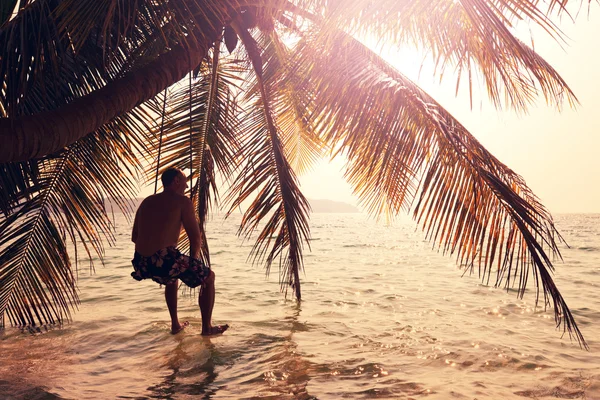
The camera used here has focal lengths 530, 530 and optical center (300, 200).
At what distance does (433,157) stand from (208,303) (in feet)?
9.29

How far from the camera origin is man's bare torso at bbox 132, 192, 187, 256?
5031mm

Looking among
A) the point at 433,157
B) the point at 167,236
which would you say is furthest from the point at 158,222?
the point at 433,157

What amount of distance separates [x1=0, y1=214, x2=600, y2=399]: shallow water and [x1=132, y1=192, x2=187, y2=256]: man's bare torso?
3.56ft

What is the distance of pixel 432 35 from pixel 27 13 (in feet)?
10.7

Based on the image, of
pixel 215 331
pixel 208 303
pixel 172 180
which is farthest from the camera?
pixel 215 331

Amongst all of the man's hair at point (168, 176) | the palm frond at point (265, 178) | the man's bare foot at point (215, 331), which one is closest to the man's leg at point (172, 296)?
the man's bare foot at point (215, 331)

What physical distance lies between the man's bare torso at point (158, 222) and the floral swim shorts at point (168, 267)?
64 millimetres

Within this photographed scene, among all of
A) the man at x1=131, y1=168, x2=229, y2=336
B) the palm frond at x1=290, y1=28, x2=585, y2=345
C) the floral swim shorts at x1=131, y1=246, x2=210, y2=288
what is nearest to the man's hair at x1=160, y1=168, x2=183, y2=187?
the man at x1=131, y1=168, x2=229, y2=336

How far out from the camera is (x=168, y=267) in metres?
5.02

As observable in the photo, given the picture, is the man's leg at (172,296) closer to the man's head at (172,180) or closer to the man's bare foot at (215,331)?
the man's bare foot at (215,331)

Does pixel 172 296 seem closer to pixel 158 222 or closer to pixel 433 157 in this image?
pixel 158 222

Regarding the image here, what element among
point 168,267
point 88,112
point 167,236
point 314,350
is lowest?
point 314,350

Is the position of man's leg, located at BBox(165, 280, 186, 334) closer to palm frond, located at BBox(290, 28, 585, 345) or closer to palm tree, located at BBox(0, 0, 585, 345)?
palm tree, located at BBox(0, 0, 585, 345)

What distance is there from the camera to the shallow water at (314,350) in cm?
418
